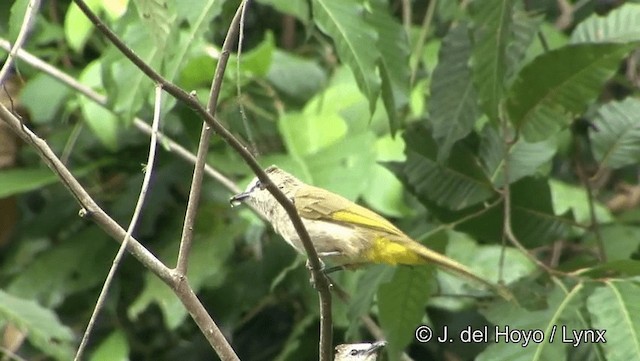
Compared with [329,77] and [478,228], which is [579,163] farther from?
[329,77]

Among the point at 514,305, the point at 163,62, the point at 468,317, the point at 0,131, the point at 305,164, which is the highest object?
the point at 163,62

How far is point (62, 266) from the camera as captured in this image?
3607 mm

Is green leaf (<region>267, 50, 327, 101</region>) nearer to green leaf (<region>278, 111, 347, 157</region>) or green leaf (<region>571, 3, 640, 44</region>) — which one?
green leaf (<region>278, 111, 347, 157</region>)

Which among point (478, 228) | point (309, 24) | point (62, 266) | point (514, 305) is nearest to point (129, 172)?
point (62, 266)

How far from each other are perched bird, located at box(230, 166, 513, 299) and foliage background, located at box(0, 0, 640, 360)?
156 millimetres

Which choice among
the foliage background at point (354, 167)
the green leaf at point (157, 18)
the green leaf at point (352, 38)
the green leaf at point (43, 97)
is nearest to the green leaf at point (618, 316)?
the foliage background at point (354, 167)

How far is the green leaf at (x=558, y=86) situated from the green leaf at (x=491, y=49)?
0.18 metres

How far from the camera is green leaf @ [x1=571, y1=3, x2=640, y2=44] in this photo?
2883mm

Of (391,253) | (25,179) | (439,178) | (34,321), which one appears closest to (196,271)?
(34,321)

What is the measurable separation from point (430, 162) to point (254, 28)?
1867 millimetres

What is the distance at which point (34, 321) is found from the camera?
9.76 ft

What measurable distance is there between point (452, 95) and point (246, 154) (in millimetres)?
1281

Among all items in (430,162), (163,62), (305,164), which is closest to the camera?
(163,62)

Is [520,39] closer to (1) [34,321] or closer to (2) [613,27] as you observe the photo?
(2) [613,27]
